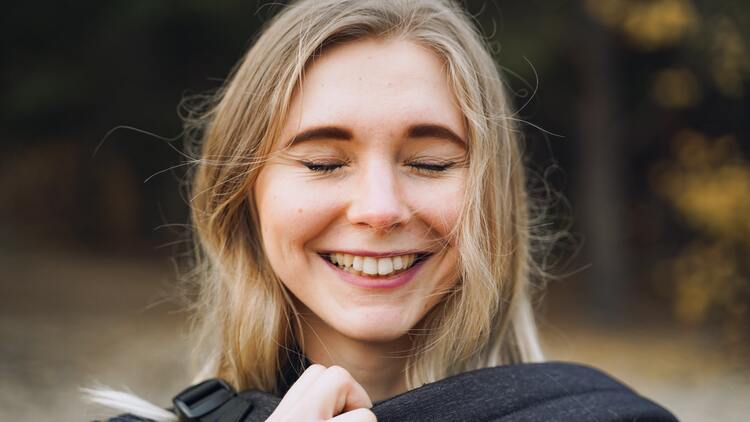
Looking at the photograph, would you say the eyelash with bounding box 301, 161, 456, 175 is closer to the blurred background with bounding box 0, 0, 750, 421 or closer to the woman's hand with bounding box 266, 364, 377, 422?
the woman's hand with bounding box 266, 364, 377, 422

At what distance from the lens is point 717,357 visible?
8867mm

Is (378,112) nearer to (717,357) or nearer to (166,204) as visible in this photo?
(717,357)

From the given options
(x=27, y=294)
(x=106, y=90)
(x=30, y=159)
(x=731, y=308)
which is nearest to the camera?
(x=731, y=308)

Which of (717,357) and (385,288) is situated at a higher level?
(385,288)

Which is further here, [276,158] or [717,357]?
[717,357]

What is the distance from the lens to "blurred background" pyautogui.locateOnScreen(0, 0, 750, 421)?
8.36 m

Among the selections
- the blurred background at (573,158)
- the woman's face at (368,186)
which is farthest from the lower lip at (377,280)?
the blurred background at (573,158)

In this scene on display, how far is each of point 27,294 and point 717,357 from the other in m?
9.57

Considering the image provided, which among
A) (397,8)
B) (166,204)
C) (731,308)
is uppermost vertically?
(397,8)

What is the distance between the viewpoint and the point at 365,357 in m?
1.89

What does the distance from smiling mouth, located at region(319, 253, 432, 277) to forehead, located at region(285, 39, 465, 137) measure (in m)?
0.30

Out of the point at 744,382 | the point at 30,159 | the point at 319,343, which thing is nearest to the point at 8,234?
the point at 30,159

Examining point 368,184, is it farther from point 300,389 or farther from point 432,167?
point 300,389

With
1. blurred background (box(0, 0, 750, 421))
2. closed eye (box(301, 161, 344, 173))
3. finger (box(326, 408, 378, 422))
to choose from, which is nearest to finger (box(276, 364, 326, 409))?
finger (box(326, 408, 378, 422))
